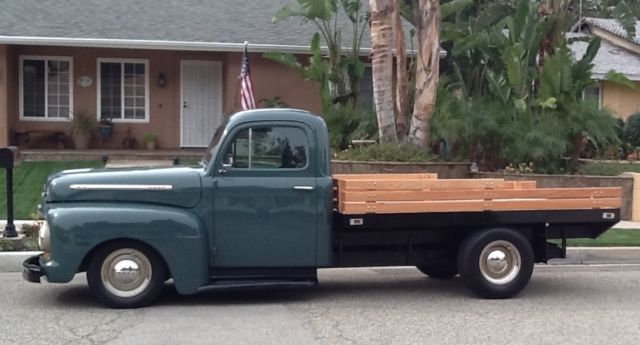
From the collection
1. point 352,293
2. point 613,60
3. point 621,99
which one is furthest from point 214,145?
point 613,60

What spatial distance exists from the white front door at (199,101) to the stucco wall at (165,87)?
0.18 m

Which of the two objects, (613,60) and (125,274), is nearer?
(125,274)

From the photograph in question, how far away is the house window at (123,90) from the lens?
22.5m

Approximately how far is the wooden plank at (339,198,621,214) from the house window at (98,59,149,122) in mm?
14260

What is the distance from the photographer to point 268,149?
9.23 meters

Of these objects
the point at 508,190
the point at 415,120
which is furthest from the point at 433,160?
the point at 508,190

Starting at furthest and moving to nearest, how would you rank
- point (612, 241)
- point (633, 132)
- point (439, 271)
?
point (633, 132) < point (612, 241) < point (439, 271)

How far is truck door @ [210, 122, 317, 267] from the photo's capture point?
29.6 feet

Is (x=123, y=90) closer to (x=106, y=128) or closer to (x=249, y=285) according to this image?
(x=106, y=128)

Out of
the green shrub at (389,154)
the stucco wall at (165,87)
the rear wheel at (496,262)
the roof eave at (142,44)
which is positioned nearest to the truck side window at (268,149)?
the rear wheel at (496,262)

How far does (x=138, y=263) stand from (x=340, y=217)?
2017 millimetres

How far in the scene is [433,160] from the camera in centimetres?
1702

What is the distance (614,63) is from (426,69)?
12.8 meters

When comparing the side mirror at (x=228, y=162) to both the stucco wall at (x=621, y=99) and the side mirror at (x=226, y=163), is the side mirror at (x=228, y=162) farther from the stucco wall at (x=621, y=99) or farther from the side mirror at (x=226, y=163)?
the stucco wall at (x=621, y=99)
